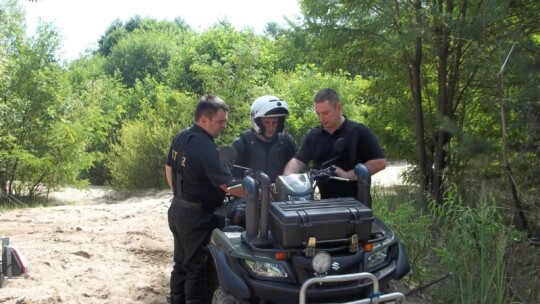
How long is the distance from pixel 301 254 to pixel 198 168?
143 centimetres

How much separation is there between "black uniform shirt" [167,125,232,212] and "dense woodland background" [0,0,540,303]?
1.95 metres

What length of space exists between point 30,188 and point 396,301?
575 inches

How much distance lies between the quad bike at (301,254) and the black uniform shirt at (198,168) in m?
0.84

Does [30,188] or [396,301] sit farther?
[30,188]

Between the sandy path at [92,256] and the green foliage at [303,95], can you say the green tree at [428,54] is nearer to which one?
the sandy path at [92,256]

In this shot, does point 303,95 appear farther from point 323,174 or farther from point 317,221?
point 317,221

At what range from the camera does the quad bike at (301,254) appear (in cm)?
354

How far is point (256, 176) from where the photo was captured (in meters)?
3.97

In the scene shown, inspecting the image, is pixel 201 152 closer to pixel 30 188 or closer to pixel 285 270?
pixel 285 270

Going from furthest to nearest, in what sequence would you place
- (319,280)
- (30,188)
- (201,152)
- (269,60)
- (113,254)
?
1. (269,60)
2. (30,188)
3. (113,254)
4. (201,152)
5. (319,280)

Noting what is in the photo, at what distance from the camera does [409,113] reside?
10.9 m

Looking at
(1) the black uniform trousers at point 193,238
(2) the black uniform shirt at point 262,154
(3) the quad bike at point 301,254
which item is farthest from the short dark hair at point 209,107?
(3) the quad bike at point 301,254

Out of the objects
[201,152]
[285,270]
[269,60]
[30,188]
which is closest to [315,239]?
[285,270]

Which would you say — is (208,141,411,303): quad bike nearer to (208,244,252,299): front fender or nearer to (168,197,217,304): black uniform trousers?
(208,244,252,299): front fender
